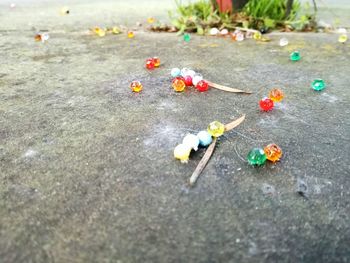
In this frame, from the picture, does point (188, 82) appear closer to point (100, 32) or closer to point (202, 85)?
point (202, 85)

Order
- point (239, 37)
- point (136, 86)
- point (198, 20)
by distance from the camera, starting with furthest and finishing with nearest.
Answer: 1. point (198, 20)
2. point (239, 37)
3. point (136, 86)

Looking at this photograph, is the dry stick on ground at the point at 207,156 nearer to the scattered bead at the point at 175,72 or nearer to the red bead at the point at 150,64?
the scattered bead at the point at 175,72

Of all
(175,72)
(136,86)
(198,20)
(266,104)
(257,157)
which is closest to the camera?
(257,157)

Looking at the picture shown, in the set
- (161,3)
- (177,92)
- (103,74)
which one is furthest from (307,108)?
(161,3)

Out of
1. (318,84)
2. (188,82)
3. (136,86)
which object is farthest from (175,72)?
(318,84)

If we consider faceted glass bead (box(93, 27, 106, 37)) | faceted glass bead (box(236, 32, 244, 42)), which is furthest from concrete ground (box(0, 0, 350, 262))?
faceted glass bead (box(93, 27, 106, 37))

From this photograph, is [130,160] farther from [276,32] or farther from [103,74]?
[276,32]

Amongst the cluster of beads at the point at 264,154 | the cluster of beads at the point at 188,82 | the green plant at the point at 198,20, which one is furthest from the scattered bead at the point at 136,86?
the green plant at the point at 198,20

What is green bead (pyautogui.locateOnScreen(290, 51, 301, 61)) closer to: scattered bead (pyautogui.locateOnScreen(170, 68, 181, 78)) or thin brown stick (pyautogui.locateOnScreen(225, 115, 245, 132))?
scattered bead (pyautogui.locateOnScreen(170, 68, 181, 78))
